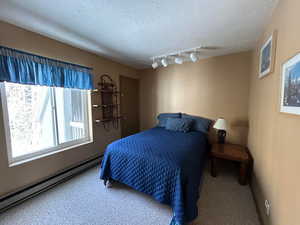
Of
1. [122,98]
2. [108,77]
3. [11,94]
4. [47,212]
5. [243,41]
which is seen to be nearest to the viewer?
[47,212]

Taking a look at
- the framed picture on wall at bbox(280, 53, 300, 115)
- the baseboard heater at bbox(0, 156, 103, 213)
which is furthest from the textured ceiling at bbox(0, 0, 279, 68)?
the baseboard heater at bbox(0, 156, 103, 213)

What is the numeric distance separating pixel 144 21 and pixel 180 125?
2.04m

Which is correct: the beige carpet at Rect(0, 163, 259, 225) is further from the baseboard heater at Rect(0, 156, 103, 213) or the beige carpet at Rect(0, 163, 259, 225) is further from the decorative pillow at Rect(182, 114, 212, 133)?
the decorative pillow at Rect(182, 114, 212, 133)

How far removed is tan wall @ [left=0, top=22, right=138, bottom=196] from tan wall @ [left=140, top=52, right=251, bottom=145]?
1.58 m

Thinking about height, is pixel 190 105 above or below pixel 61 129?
above

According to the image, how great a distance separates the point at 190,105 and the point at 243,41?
157 centimetres

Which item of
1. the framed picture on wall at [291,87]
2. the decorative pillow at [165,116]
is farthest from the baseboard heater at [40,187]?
the framed picture on wall at [291,87]

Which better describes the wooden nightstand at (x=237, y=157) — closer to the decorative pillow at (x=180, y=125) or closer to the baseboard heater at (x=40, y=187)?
the decorative pillow at (x=180, y=125)

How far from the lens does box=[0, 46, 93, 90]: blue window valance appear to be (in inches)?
61.7

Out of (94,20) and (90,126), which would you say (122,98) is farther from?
(94,20)

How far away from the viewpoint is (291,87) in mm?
899

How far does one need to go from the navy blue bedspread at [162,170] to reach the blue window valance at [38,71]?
140cm

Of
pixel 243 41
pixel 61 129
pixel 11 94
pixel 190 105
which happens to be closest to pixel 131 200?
pixel 61 129

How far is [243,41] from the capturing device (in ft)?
6.87
